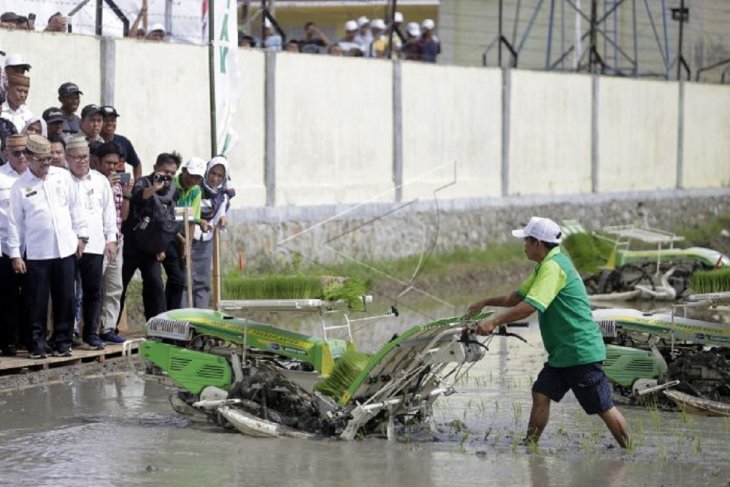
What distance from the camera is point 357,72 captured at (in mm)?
24766

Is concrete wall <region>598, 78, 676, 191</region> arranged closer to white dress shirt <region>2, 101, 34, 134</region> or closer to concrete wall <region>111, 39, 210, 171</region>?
concrete wall <region>111, 39, 210, 171</region>

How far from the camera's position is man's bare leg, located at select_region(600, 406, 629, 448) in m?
11.1

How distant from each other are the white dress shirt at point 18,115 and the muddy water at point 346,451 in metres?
2.97

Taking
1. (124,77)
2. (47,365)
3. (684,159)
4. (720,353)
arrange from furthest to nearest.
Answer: (684,159) < (124,77) < (47,365) < (720,353)

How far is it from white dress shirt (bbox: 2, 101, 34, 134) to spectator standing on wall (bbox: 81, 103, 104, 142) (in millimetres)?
628

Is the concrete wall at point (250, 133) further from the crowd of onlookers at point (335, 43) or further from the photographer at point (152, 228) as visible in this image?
the photographer at point (152, 228)

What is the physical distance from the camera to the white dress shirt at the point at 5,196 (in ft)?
47.1

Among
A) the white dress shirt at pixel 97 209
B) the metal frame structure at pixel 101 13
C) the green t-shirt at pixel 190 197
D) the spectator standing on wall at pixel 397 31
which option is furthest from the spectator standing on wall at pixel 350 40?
the white dress shirt at pixel 97 209

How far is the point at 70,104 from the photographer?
16266mm

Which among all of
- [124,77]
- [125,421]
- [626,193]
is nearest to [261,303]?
[125,421]

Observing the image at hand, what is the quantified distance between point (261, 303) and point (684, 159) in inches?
1007

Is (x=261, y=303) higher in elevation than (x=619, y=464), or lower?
higher

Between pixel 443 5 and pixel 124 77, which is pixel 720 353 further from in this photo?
pixel 443 5

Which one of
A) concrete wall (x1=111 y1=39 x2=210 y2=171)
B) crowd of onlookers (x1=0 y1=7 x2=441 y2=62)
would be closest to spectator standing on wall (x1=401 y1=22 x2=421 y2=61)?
crowd of onlookers (x1=0 y1=7 x2=441 y2=62)
